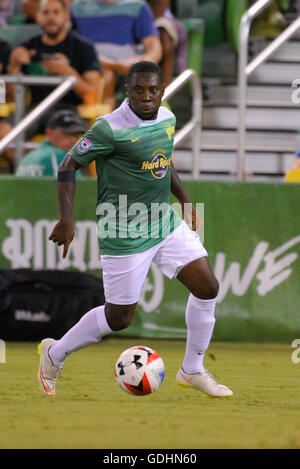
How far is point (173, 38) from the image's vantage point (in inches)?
454

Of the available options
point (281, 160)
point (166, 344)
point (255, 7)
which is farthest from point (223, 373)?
point (281, 160)

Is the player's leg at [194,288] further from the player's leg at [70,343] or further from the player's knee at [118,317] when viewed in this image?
the player's leg at [70,343]

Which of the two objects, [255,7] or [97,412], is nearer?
[97,412]

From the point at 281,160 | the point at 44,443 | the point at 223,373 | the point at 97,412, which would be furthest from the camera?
the point at 281,160

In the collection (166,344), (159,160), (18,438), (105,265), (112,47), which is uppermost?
(112,47)

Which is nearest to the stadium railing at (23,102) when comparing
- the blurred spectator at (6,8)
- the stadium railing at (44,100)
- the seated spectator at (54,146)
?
the stadium railing at (44,100)

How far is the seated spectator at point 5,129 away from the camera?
1067 cm

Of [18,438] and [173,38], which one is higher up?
[173,38]

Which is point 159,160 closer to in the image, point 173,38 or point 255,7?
point 255,7

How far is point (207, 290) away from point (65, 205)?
1068 millimetres

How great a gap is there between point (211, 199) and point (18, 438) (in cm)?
490

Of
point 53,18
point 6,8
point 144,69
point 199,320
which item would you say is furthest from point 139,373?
point 6,8

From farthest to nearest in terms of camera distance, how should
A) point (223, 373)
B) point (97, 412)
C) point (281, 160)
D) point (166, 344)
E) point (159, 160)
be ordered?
point (281, 160), point (166, 344), point (223, 373), point (159, 160), point (97, 412)

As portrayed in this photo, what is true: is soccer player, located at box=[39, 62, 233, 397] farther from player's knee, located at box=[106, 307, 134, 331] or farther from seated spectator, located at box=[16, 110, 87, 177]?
seated spectator, located at box=[16, 110, 87, 177]
